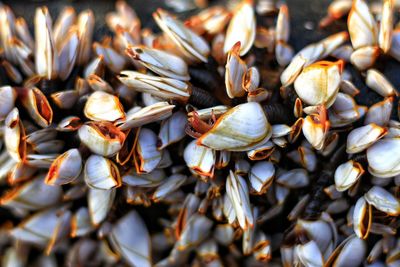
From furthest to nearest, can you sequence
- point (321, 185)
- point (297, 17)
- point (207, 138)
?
1. point (297, 17)
2. point (321, 185)
3. point (207, 138)

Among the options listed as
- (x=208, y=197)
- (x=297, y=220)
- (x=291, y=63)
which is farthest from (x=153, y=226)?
(x=291, y=63)

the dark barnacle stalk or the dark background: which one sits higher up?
the dark background

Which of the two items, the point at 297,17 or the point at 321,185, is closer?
the point at 321,185

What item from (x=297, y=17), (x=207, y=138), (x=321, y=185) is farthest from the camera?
(x=297, y=17)

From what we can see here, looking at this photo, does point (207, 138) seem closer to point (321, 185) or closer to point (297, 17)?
point (321, 185)

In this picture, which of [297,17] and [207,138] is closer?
[207,138]

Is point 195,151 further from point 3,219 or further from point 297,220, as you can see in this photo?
point 3,219

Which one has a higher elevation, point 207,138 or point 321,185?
point 207,138

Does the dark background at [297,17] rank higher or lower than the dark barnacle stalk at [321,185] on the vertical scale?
higher

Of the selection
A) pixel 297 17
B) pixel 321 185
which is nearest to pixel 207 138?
pixel 321 185
